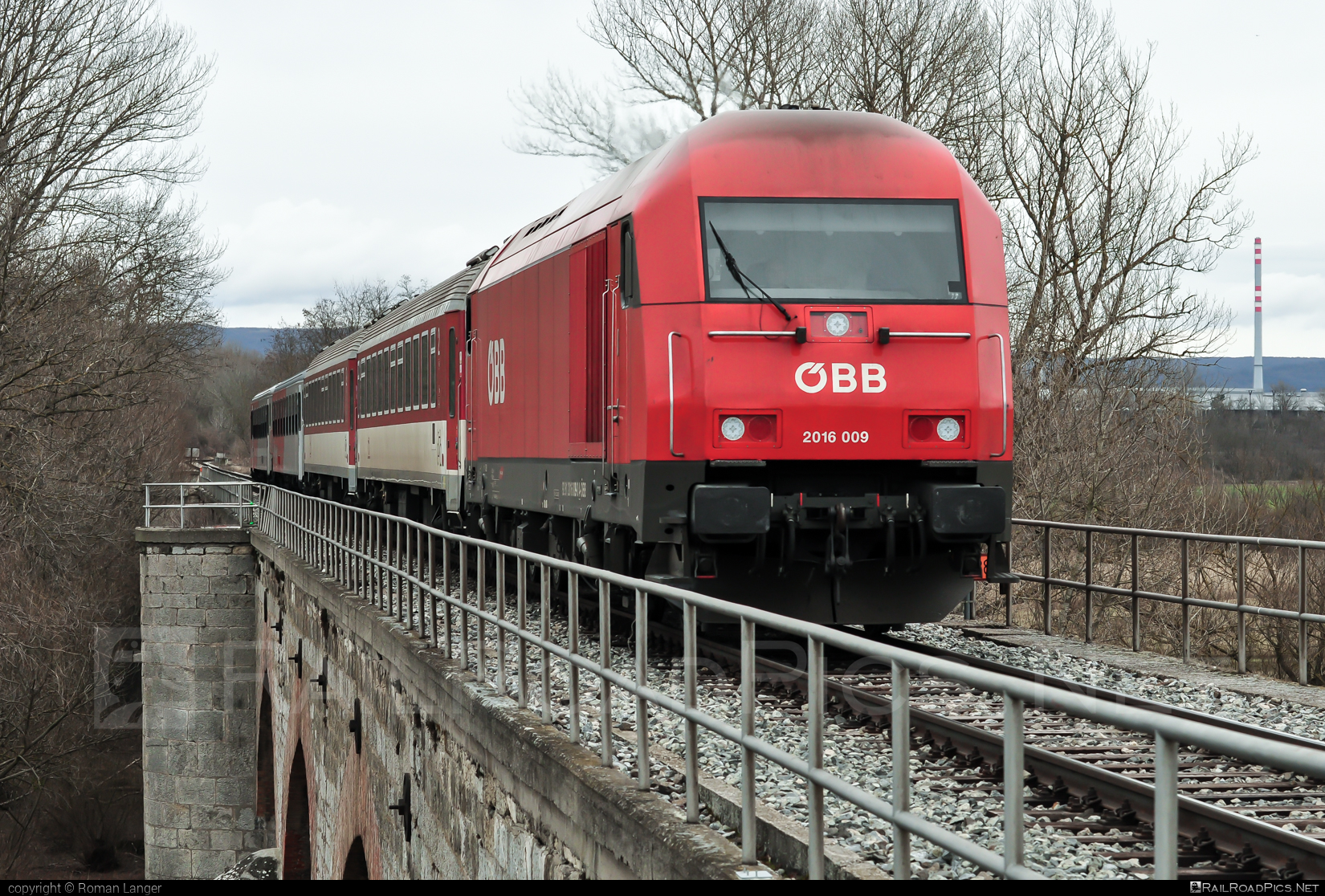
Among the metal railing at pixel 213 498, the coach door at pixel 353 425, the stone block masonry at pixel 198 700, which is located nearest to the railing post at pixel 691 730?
the coach door at pixel 353 425

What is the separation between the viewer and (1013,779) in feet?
10.3

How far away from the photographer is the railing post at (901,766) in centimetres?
362

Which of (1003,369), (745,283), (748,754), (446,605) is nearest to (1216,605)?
(1003,369)

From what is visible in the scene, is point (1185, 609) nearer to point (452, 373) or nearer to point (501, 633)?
point (501, 633)

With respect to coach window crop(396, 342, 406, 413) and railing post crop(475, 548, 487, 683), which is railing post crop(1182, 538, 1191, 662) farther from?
coach window crop(396, 342, 406, 413)

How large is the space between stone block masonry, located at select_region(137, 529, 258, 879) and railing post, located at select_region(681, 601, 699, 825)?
77.3 ft

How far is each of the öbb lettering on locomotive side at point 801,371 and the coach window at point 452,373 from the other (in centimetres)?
566

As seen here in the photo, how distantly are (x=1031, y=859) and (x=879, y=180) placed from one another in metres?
5.82

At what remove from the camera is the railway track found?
15.1ft

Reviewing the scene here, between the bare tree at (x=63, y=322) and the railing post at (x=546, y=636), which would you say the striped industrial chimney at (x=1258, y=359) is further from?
the railing post at (x=546, y=636)

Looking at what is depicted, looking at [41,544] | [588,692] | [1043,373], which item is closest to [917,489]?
[588,692]

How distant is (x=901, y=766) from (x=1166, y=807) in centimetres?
104

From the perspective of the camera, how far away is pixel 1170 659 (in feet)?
33.4
